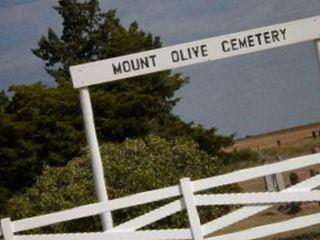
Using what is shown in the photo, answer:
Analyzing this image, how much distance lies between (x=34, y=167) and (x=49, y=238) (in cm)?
2307

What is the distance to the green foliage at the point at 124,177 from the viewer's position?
1641 centimetres

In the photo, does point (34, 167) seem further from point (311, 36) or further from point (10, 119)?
point (311, 36)

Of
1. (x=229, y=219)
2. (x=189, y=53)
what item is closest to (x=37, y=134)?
Answer: (x=189, y=53)

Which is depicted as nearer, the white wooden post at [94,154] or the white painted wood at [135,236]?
the white painted wood at [135,236]

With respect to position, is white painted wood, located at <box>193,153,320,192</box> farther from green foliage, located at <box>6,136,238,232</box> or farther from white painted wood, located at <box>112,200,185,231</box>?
green foliage, located at <box>6,136,238,232</box>

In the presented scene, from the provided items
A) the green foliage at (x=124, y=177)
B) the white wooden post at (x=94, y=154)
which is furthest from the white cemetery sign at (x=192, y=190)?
the green foliage at (x=124, y=177)

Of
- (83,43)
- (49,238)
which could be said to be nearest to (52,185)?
(49,238)

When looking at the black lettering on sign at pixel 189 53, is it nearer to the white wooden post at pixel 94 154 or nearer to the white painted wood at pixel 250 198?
the white wooden post at pixel 94 154

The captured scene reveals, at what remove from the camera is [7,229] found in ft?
33.1

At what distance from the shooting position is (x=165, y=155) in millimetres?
18344

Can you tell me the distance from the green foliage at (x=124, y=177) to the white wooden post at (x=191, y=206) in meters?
6.26

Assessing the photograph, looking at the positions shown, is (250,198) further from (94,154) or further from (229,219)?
(94,154)

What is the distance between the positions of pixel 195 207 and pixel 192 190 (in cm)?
24

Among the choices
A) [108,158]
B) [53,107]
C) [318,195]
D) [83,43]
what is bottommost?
[318,195]
